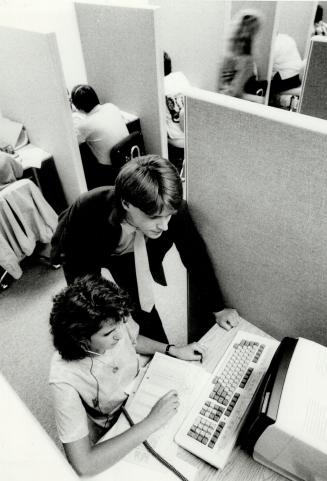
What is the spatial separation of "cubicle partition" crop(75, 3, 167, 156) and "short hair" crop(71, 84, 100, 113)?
29 cm

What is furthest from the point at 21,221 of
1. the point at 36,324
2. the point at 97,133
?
the point at 97,133

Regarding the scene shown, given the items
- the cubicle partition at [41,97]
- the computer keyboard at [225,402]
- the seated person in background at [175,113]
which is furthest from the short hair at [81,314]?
the seated person in background at [175,113]

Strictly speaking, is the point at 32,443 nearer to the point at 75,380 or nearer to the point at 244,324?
the point at 75,380

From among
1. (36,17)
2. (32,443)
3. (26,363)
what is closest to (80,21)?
(36,17)

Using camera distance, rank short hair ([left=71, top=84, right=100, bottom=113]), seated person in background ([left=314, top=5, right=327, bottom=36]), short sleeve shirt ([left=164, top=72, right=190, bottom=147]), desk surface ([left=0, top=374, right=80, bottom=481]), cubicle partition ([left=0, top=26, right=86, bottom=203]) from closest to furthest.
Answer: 1. desk surface ([left=0, top=374, right=80, bottom=481])
2. cubicle partition ([left=0, top=26, right=86, bottom=203])
3. short hair ([left=71, top=84, right=100, bottom=113])
4. short sleeve shirt ([left=164, top=72, right=190, bottom=147])
5. seated person in background ([left=314, top=5, right=327, bottom=36])

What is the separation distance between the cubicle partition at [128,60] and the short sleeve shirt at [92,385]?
192 centimetres

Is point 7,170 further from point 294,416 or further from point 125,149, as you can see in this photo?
point 294,416

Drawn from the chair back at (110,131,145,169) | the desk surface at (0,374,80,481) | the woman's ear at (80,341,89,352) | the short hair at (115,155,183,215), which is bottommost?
the chair back at (110,131,145,169)

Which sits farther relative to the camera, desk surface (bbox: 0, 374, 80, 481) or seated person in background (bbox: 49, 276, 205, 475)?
seated person in background (bbox: 49, 276, 205, 475)

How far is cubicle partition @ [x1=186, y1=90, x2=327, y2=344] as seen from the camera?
0.84 meters

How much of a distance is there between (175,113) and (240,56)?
0.64 meters

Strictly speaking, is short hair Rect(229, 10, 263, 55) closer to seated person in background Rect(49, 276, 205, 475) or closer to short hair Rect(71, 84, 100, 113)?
short hair Rect(71, 84, 100, 113)

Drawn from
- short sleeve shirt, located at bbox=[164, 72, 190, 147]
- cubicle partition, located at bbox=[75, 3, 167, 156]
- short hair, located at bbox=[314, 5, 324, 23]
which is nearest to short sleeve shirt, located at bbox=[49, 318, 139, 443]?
cubicle partition, located at bbox=[75, 3, 167, 156]

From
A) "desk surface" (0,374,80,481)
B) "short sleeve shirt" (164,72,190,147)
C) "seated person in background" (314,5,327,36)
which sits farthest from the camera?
"seated person in background" (314,5,327,36)
